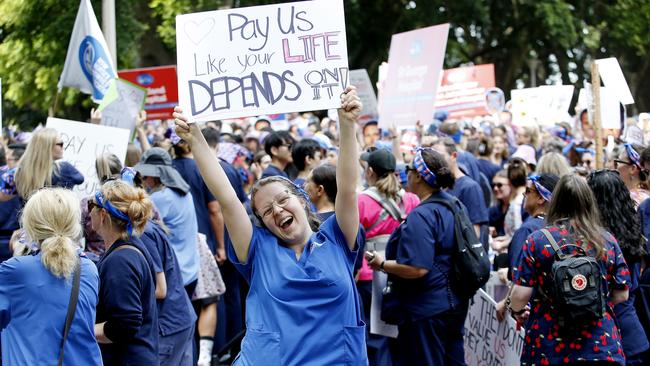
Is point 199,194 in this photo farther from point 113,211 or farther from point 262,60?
point 262,60

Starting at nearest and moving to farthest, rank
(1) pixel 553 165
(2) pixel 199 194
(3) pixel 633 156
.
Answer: (3) pixel 633 156, (1) pixel 553 165, (2) pixel 199 194

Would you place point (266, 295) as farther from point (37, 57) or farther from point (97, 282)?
point (37, 57)

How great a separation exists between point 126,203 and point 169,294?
978mm

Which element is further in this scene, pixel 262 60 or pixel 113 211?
pixel 113 211

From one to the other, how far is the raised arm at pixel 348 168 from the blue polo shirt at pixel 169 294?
2086 millimetres

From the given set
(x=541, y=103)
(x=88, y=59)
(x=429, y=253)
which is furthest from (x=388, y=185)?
(x=541, y=103)

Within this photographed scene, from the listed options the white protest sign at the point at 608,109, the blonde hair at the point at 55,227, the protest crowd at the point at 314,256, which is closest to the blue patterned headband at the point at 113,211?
the protest crowd at the point at 314,256

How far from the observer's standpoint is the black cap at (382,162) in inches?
299

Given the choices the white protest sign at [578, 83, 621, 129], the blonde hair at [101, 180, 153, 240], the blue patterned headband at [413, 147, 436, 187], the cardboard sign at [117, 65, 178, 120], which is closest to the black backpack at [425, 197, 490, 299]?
the blue patterned headband at [413, 147, 436, 187]

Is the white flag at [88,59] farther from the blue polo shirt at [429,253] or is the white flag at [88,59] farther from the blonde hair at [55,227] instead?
the blonde hair at [55,227]

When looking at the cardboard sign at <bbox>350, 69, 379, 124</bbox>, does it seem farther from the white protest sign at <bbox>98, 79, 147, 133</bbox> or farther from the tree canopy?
the tree canopy

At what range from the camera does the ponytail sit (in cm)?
483

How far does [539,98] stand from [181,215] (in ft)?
31.8

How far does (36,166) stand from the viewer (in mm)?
7973
